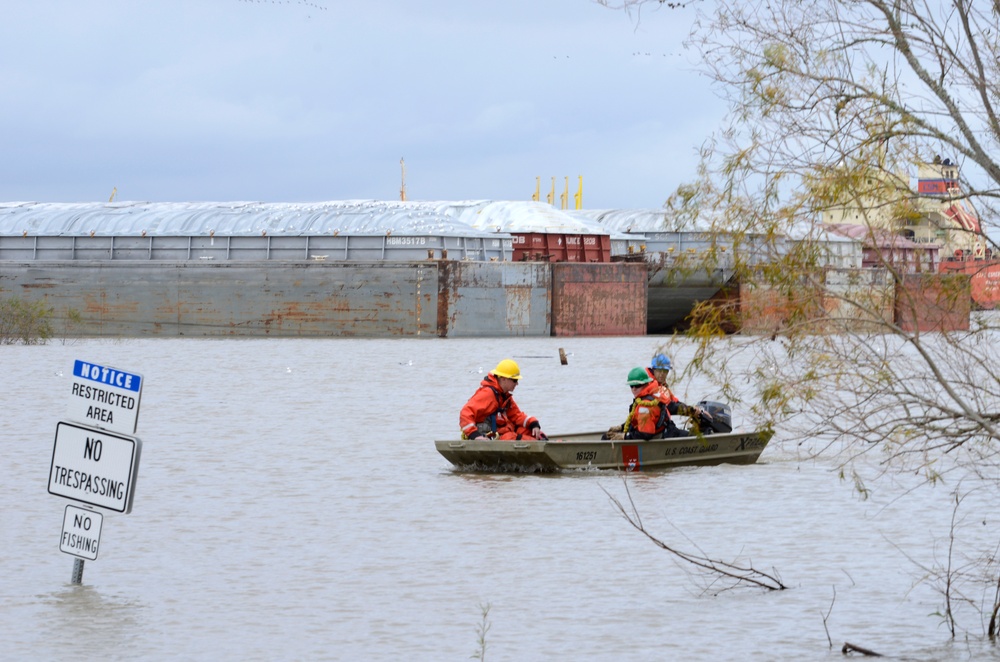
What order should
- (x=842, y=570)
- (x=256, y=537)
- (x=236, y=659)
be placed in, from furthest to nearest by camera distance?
1. (x=256, y=537)
2. (x=842, y=570)
3. (x=236, y=659)

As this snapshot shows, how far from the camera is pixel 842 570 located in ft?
40.8

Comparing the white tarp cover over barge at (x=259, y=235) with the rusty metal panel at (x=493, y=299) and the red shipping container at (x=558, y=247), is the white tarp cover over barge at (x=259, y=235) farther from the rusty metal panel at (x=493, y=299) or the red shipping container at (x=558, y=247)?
the rusty metal panel at (x=493, y=299)

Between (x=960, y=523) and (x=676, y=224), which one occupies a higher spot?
(x=676, y=224)

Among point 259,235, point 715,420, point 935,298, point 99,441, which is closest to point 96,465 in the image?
point 99,441

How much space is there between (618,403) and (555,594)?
20574 millimetres

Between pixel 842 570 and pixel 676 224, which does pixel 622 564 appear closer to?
pixel 842 570

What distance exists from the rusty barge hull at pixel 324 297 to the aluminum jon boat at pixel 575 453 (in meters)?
41.6

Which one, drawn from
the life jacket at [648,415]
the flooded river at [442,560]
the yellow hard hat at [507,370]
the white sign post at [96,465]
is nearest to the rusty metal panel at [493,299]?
the flooded river at [442,560]

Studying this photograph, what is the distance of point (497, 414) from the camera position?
1858cm

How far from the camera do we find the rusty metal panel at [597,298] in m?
63.9

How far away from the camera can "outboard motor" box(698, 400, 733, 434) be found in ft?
64.7

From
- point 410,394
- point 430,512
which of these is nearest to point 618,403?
point 410,394

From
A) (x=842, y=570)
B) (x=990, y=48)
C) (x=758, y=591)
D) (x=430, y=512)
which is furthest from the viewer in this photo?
(x=430, y=512)

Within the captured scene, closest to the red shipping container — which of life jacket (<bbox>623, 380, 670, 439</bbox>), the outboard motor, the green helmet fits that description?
the outboard motor
